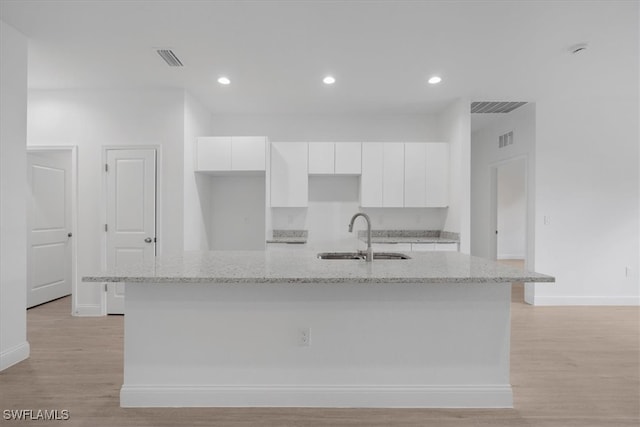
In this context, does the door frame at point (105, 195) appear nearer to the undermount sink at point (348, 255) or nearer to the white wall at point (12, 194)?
the white wall at point (12, 194)

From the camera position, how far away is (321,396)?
7.38 ft

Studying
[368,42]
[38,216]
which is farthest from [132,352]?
[38,216]

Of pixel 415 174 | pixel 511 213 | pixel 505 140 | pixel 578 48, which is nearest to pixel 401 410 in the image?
pixel 415 174

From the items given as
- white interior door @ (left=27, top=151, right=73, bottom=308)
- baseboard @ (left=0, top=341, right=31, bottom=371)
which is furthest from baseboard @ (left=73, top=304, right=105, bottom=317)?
baseboard @ (left=0, top=341, right=31, bottom=371)

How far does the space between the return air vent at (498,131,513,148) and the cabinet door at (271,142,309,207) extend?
324 cm

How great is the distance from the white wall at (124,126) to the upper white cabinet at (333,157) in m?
1.69

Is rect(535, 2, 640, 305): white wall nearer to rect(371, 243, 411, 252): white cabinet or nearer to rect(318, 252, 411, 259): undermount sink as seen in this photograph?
rect(371, 243, 411, 252): white cabinet

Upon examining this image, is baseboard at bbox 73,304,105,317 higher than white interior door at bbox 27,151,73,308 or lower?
lower

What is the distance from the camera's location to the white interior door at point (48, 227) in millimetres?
4684

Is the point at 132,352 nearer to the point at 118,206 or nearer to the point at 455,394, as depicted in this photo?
the point at 455,394

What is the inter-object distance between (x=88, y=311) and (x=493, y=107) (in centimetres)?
598

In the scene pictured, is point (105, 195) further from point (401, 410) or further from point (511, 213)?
point (511, 213)

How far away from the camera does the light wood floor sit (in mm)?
2125

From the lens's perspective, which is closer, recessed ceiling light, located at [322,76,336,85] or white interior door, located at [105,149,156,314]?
recessed ceiling light, located at [322,76,336,85]
